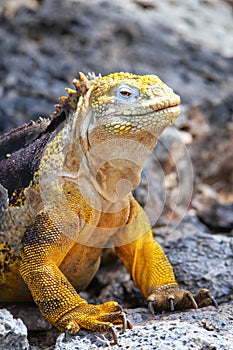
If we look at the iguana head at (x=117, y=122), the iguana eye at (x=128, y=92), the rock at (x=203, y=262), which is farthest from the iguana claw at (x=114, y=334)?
the iguana eye at (x=128, y=92)

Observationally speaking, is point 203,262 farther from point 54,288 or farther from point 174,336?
point 54,288

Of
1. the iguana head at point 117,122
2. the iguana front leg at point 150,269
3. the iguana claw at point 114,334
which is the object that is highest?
the iguana head at point 117,122

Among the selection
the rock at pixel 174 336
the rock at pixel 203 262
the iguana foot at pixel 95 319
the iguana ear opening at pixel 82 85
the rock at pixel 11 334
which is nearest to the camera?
the rock at pixel 11 334

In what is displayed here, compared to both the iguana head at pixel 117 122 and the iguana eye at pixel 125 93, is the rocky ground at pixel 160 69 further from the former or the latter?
the iguana eye at pixel 125 93

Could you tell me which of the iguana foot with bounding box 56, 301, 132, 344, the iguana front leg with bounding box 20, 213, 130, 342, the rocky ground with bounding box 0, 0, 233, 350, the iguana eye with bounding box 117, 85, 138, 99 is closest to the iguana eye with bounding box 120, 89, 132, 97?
the iguana eye with bounding box 117, 85, 138, 99

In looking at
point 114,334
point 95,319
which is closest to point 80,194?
point 95,319
